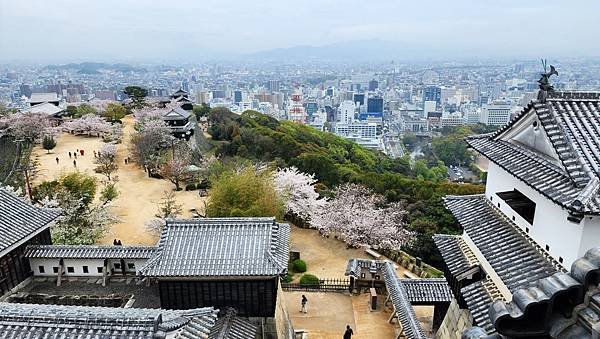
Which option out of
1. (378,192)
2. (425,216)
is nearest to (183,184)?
(378,192)

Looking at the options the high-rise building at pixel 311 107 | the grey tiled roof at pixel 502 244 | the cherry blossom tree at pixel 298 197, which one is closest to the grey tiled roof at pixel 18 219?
the grey tiled roof at pixel 502 244

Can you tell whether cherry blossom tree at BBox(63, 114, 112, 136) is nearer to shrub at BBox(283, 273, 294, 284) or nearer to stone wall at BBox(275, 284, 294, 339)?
shrub at BBox(283, 273, 294, 284)

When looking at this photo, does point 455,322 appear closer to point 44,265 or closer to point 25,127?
point 44,265

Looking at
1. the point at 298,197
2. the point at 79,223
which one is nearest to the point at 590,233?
the point at 298,197

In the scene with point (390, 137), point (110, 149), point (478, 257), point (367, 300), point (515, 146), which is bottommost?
point (390, 137)

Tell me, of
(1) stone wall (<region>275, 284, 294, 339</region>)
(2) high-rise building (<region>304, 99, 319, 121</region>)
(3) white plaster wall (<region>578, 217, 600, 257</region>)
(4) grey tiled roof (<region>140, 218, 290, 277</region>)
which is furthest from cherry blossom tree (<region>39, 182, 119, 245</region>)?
(2) high-rise building (<region>304, 99, 319, 121</region>)

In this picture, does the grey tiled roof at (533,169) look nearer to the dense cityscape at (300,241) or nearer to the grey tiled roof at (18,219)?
the dense cityscape at (300,241)

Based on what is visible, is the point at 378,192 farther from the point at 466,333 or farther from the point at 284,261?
the point at 466,333
